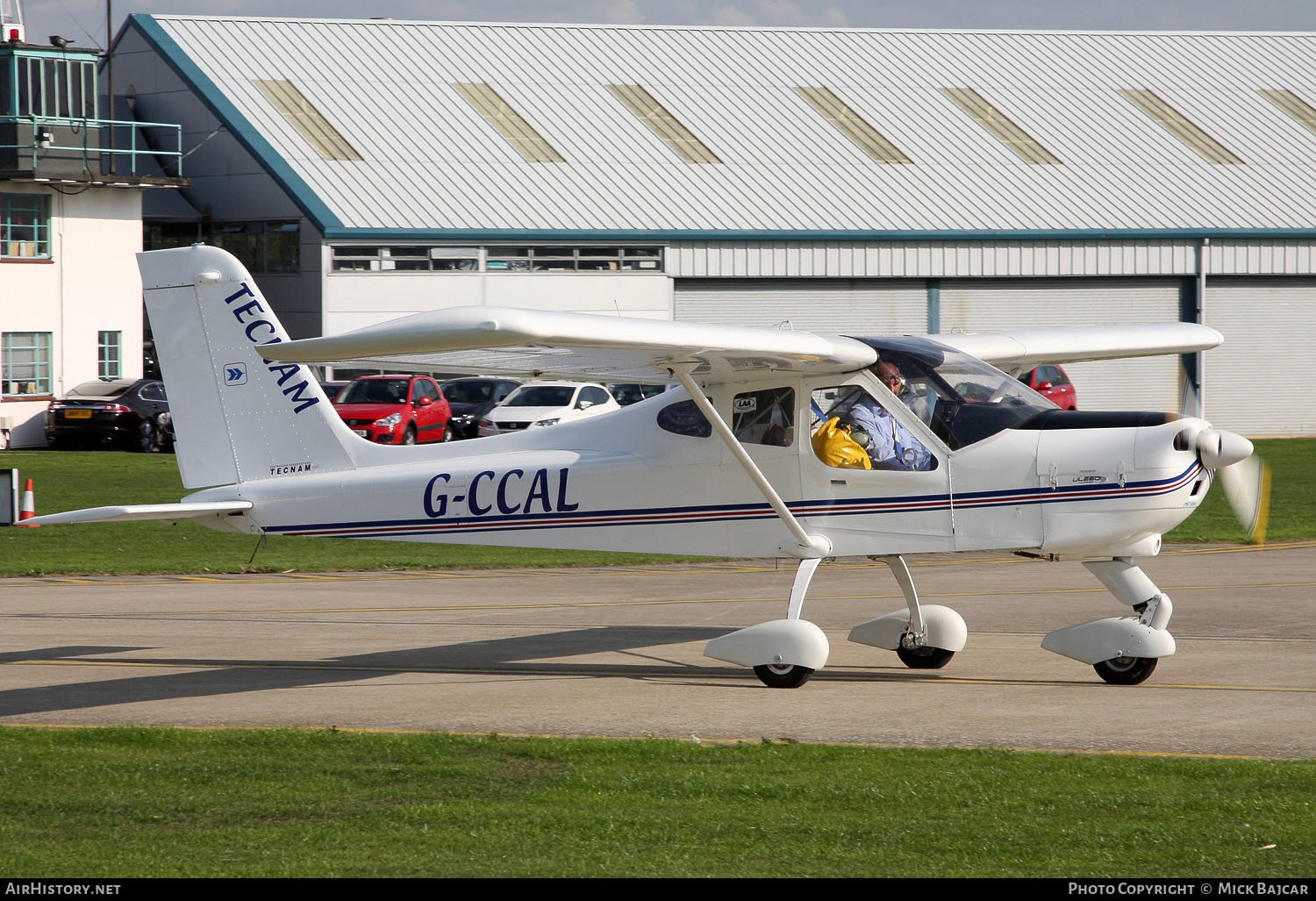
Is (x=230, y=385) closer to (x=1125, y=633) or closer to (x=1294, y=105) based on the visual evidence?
(x=1125, y=633)

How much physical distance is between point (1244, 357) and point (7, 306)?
32.2 meters

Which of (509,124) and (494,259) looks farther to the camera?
(509,124)

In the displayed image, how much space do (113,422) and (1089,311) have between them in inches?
984

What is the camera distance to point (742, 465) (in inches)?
398

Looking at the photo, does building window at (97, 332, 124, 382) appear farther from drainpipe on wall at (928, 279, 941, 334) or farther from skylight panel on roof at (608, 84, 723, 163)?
drainpipe on wall at (928, 279, 941, 334)

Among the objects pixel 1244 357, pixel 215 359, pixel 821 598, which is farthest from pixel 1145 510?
pixel 1244 357

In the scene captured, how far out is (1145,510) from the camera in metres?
9.39

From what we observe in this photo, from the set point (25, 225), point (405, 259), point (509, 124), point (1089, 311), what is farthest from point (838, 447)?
point (1089, 311)

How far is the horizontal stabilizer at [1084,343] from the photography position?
12258 mm

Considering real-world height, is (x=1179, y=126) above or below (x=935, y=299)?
above

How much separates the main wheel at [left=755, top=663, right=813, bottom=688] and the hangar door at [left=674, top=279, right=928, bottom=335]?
94.4 ft

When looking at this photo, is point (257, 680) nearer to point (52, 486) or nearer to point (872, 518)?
point (872, 518)

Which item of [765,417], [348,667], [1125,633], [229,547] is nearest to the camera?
[1125,633]

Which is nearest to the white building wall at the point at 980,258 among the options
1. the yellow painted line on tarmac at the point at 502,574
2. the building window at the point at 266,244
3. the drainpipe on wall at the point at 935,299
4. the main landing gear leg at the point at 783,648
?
the drainpipe on wall at the point at 935,299
